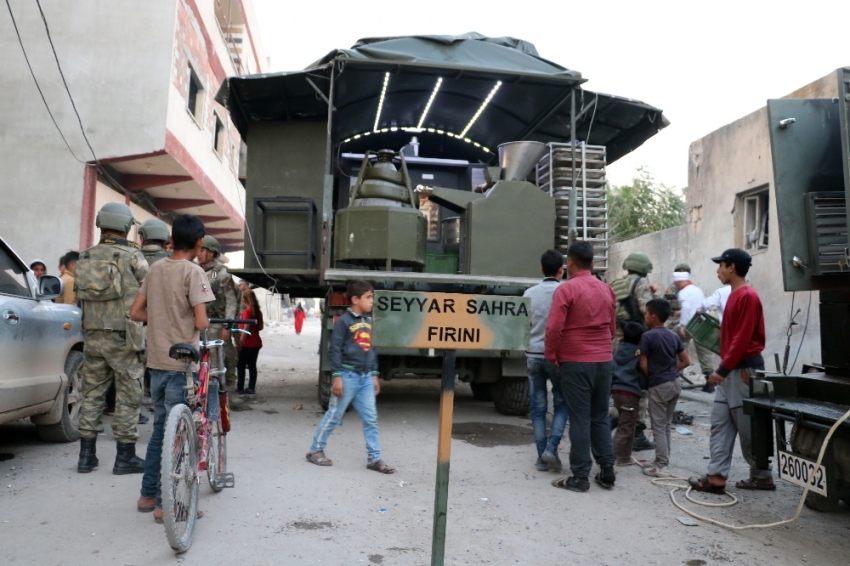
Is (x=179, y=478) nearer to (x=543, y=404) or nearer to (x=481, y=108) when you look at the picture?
(x=543, y=404)

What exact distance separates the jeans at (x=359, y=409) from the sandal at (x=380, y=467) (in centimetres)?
3

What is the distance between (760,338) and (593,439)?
1.32m

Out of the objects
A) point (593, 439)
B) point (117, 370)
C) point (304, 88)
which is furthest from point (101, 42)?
point (593, 439)

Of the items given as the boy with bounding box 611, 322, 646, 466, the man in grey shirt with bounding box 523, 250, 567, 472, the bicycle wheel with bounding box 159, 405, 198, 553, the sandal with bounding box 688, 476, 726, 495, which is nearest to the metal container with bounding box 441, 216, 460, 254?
the man in grey shirt with bounding box 523, 250, 567, 472

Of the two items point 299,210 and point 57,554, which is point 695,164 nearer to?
point 299,210

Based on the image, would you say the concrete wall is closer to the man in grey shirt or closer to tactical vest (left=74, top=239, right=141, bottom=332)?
tactical vest (left=74, top=239, right=141, bottom=332)

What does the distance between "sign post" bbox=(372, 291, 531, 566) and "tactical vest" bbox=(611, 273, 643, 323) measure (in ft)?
11.5

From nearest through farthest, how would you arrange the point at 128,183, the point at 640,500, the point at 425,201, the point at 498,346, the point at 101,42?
the point at 498,346, the point at 640,500, the point at 425,201, the point at 101,42, the point at 128,183

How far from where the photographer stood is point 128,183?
1379 cm

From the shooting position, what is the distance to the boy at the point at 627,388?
17.2 feet

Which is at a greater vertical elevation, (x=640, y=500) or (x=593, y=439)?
(x=593, y=439)

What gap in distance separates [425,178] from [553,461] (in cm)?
473

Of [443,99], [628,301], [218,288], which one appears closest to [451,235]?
[443,99]

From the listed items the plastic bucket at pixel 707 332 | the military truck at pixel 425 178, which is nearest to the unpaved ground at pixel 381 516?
the plastic bucket at pixel 707 332
